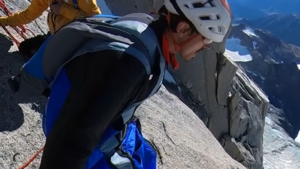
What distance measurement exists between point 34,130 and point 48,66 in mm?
1952

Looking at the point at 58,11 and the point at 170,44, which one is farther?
the point at 58,11

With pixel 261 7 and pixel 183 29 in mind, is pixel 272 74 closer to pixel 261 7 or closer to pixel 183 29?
pixel 261 7

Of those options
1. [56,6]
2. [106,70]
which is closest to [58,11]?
[56,6]

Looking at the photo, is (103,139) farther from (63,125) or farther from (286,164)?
(286,164)

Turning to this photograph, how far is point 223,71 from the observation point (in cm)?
1409

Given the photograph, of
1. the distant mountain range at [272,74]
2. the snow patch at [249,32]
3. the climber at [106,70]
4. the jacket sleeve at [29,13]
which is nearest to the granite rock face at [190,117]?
the jacket sleeve at [29,13]

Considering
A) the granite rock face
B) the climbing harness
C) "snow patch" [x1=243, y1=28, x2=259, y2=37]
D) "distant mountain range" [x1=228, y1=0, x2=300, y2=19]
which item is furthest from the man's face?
"distant mountain range" [x1=228, y1=0, x2=300, y2=19]

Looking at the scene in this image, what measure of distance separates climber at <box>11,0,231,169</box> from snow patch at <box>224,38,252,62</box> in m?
49.4

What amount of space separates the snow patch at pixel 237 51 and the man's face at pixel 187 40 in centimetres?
4939

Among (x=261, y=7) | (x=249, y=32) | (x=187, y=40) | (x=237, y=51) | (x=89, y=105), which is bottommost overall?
(x=261, y=7)

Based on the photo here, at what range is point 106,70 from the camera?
1.65 meters

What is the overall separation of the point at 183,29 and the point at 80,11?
7.42 feet

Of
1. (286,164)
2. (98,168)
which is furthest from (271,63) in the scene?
(98,168)

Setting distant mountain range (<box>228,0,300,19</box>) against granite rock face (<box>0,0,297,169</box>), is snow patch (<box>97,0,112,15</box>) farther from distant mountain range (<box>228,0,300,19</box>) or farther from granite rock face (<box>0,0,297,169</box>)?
distant mountain range (<box>228,0,300,19</box>)
